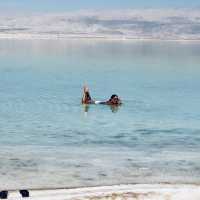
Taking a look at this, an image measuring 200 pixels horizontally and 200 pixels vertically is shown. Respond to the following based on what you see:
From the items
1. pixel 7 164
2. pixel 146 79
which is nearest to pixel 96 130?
pixel 7 164

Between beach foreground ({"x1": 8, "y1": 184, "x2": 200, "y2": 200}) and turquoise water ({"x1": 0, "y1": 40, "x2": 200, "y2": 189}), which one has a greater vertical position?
turquoise water ({"x1": 0, "y1": 40, "x2": 200, "y2": 189})

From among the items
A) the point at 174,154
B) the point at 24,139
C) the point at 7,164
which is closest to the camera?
the point at 7,164

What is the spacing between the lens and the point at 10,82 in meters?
72.2

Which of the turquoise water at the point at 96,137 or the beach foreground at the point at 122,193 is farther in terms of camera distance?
the turquoise water at the point at 96,137

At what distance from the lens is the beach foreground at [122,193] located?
1877 cm

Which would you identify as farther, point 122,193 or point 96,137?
point 96,137

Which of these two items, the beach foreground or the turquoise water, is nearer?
the beach foreground

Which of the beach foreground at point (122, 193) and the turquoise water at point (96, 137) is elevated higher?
the turquoise water at point (96, 137)

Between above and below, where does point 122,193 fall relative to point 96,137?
below

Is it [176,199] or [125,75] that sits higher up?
[125,75]

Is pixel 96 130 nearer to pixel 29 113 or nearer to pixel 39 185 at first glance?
pixel 29 113

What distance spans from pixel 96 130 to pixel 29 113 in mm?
7918

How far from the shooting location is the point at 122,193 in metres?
19.1

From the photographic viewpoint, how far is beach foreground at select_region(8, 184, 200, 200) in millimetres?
18766
